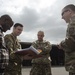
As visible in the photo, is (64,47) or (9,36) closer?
(64,47)

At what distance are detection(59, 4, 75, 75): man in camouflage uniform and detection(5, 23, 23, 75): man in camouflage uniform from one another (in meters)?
0.97

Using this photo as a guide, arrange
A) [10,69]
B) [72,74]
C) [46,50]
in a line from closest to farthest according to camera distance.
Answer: [72,74]
[10,69]
[46,50]

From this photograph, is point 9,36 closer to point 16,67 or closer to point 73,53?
point 16,67

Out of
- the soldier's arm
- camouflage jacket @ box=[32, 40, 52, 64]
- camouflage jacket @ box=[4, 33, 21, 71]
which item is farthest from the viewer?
camouflage jacket @ box=[32, 40, 52, 64]

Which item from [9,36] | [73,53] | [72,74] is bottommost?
[72,74]

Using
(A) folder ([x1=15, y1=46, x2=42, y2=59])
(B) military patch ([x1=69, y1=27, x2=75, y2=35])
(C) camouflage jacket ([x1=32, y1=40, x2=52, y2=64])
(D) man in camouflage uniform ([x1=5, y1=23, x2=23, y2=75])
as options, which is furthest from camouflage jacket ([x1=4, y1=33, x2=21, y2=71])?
(C) camouflage jacket ([x1=32, y1=40, x2=52, y2=64])

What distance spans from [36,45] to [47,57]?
1.37ft

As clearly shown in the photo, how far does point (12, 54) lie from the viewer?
4.18 metres

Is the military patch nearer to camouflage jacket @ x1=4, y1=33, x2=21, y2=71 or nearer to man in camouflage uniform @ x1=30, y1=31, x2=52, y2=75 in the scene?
camouflage jacket @ x1=4, y1=33, x2=21, y2=71

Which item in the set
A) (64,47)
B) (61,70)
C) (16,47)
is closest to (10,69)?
(16,47)

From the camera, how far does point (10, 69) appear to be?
439cm

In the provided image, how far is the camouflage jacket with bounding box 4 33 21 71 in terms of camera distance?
13.9 feet

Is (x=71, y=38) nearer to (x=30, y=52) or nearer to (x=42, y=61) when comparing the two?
(x=30, y=52)

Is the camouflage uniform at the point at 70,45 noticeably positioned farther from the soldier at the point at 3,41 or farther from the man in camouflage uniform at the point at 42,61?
the man in camouflage uniform at the point at 42,61
